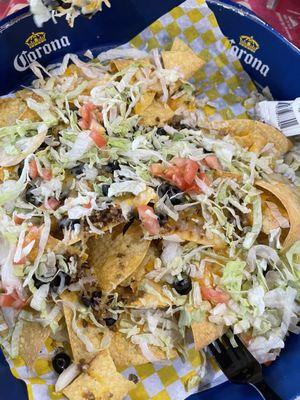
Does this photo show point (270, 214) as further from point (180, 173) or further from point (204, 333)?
point (204, 333)

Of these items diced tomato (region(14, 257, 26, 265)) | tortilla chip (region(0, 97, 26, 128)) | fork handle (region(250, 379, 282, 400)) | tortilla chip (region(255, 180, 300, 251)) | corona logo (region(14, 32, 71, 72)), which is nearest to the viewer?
diced tomato (region(14, 257, 26, 265))

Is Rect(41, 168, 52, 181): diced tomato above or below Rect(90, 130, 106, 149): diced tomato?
below

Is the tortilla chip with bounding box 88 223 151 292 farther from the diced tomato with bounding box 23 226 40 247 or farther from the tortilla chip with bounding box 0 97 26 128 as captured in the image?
the tortilla chip with bounding box 0 97 26 128

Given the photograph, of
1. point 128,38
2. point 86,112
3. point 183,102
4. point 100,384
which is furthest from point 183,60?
point 100,384

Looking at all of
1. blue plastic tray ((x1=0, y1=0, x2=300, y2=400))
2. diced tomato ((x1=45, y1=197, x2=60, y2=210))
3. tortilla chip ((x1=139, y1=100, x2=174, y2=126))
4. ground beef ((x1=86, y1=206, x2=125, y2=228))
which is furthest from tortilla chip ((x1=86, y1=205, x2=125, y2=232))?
blue plastic tray ((x1=0, y1=0, x2=300, y2=400))

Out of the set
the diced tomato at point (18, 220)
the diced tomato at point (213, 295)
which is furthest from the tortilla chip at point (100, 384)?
the diced tomato at point (18, 220)

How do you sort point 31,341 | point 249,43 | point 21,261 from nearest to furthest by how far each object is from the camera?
point 21,261
point 31,341
point 249,43

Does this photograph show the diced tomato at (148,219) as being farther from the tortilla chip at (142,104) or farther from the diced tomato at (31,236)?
the tortilla chip at (142,104)
